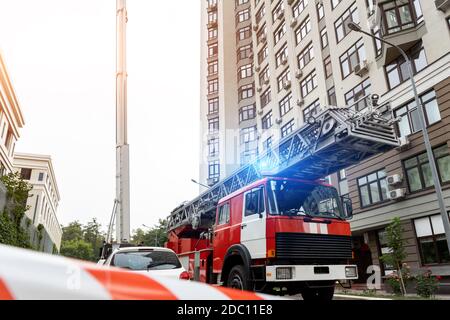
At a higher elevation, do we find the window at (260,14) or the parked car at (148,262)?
the window at (260,14)

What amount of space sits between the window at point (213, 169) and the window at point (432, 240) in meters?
24.9

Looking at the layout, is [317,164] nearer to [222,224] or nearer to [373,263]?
[222,224]

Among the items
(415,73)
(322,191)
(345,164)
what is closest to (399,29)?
(415,73)

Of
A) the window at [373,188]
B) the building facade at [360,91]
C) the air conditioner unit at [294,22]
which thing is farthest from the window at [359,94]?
the air conditioner unit at [294,22]

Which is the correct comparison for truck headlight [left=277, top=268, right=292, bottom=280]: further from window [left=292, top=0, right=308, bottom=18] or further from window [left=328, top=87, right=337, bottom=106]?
window [left=292, top=0, right=308, bottom=18]

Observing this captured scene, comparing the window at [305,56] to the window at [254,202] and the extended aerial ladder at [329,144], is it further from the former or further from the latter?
the window at [254,202]

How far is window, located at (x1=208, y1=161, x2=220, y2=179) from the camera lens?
39.0 m

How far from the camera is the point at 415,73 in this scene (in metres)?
16.9

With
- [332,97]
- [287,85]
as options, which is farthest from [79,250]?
[332,97]

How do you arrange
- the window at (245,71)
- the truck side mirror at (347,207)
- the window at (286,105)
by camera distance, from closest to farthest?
the truck side mirror at (347,207)
the window at (286,105)
the window at (245,71)

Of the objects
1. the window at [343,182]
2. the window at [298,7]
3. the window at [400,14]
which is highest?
the window at [298,7]

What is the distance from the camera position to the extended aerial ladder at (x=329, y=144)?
7.93 meters

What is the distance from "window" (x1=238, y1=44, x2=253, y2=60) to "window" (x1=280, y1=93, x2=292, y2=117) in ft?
38.4

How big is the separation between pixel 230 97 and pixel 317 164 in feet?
108
